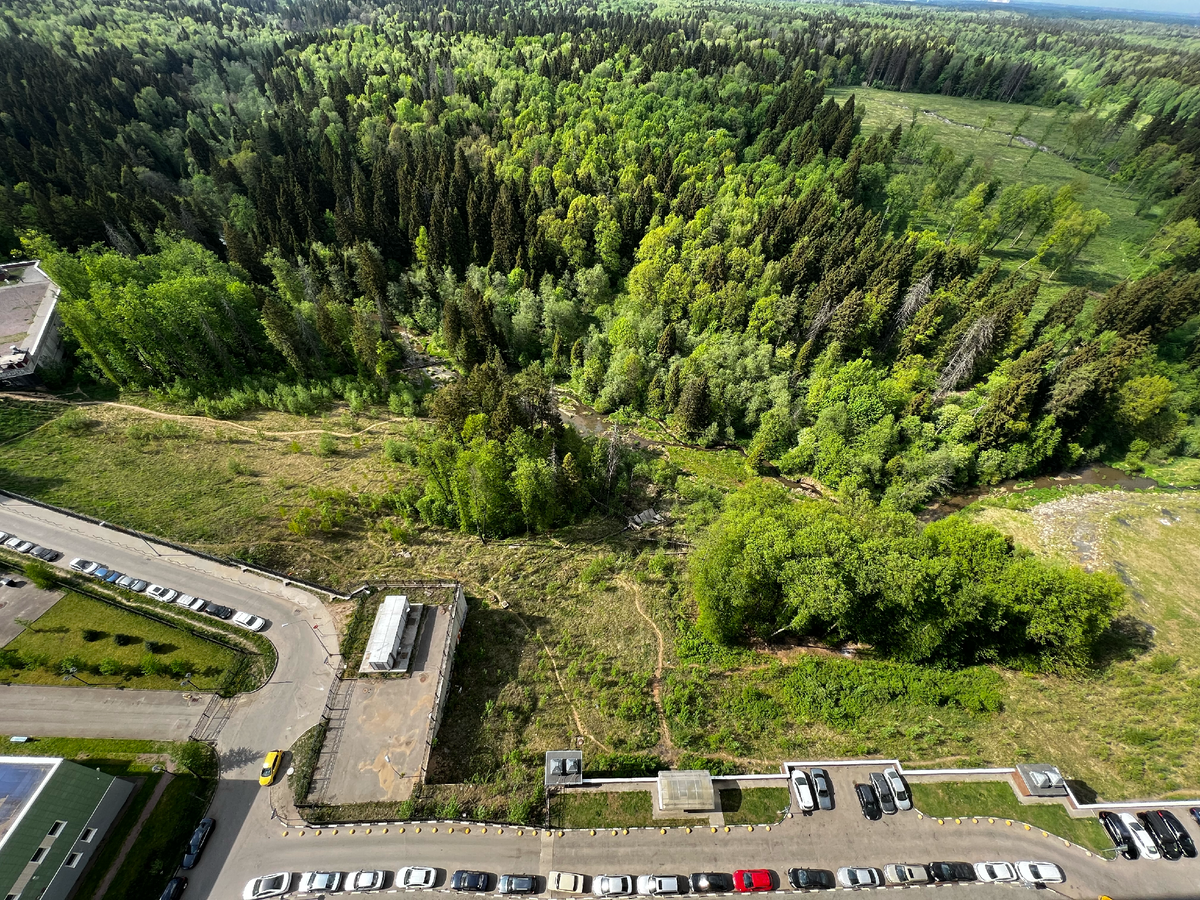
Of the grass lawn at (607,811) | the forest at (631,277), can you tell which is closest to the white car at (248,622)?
the forest at (631,277)

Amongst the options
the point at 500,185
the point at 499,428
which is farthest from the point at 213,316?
the point at 500,185

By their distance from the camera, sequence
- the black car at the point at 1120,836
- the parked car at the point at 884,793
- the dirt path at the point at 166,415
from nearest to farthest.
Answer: the black car at the point at 1120,836 → the parked car at the point at 884,793 → the dirt path at the point at 166,415

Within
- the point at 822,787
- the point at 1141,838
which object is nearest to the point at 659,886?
the point at 822,787

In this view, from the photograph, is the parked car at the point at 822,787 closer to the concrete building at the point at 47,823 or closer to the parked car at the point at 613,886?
the parked car at the point at 613,886

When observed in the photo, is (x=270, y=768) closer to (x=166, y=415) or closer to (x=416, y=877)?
(x=416, y=877)

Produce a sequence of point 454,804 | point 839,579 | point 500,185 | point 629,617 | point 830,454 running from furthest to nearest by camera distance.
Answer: point 500,185 → point 830,454 → point 629,617 → point 839,579 → point 454,804

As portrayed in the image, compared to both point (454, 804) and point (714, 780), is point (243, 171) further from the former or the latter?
point (714, 780)

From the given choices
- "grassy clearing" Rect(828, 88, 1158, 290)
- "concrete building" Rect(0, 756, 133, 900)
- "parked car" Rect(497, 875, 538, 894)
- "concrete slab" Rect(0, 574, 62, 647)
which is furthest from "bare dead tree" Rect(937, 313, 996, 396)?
"concrete slab" Rect(0, 574, 62, 647)
